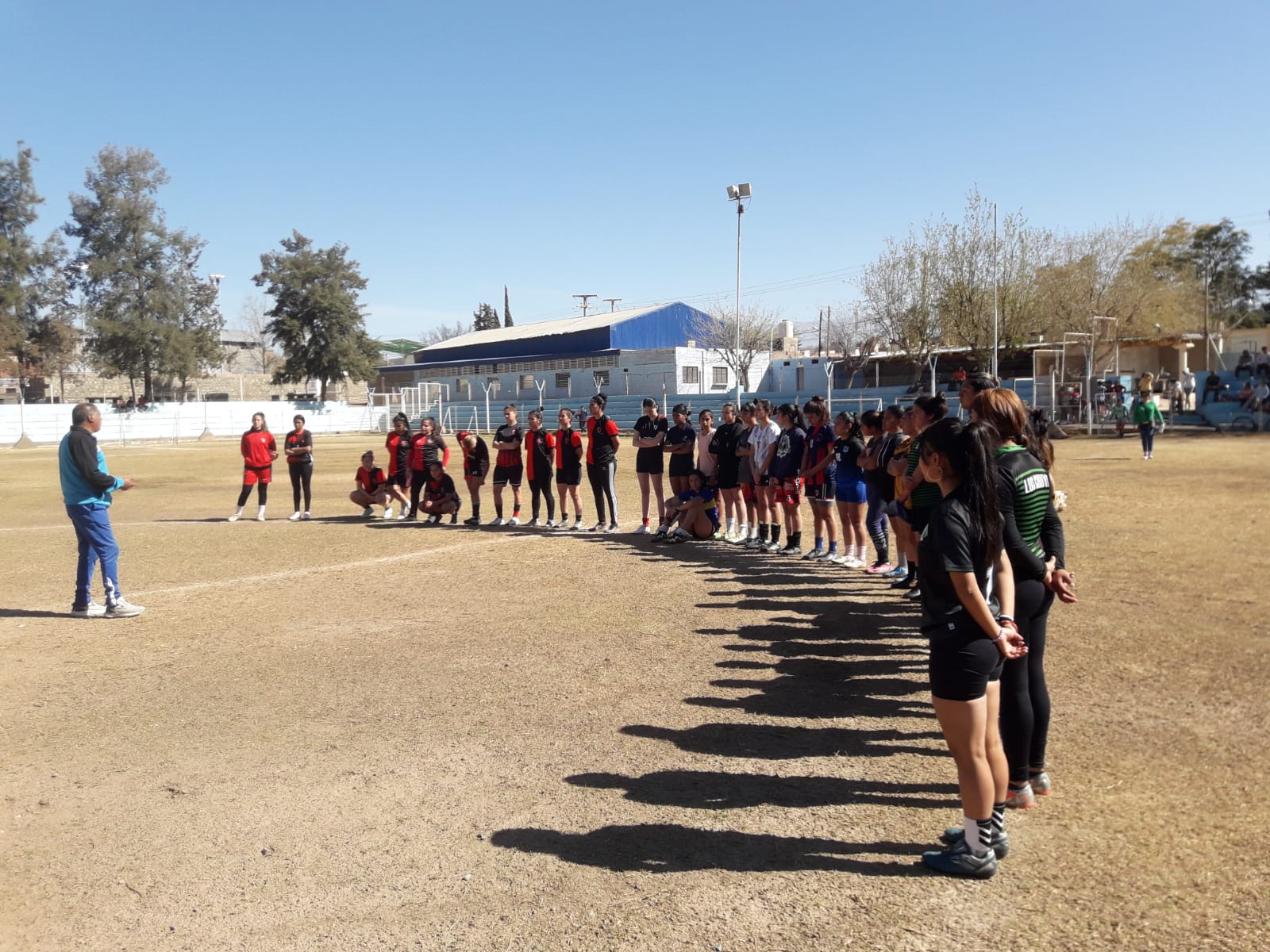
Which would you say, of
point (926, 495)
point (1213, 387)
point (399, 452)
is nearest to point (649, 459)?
point (399, 452)

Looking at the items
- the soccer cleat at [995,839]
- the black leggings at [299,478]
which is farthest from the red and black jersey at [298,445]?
the soccer cleat at [995,839]

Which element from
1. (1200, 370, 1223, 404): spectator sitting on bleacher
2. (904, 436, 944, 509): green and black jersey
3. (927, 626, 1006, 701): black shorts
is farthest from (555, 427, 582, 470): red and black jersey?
(1200, 370, 1223, 404): spectator sitting on bleacher

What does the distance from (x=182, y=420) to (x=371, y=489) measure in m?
41.4

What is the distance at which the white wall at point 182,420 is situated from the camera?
4669 cm

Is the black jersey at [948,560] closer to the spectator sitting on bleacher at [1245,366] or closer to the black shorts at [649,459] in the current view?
the black shorts at [649,459]

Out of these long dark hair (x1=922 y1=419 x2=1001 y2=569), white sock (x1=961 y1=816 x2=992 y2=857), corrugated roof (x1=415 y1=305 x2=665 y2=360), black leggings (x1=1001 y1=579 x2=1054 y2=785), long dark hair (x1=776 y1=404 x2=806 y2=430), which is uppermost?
corrugated roof (x1=415 y1=305 x2=665 y2=360)

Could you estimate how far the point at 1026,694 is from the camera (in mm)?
4207

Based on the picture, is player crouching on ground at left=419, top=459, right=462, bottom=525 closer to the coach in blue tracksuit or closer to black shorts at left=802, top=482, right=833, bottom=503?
black shorts at left=802, top=482, right=833, bottom=503

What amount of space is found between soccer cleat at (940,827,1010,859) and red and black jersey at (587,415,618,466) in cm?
1017

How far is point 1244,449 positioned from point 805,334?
4630 centimetres

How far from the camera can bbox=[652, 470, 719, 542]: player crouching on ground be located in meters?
12.6

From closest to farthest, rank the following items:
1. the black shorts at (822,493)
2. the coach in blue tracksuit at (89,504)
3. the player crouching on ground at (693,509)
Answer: the coach in blue tracksuit at (89,504) → the black shorts at (822,493) → the player crouching on ground at (693,509)

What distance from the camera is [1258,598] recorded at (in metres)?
8.16

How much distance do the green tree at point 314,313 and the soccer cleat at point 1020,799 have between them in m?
66.1
